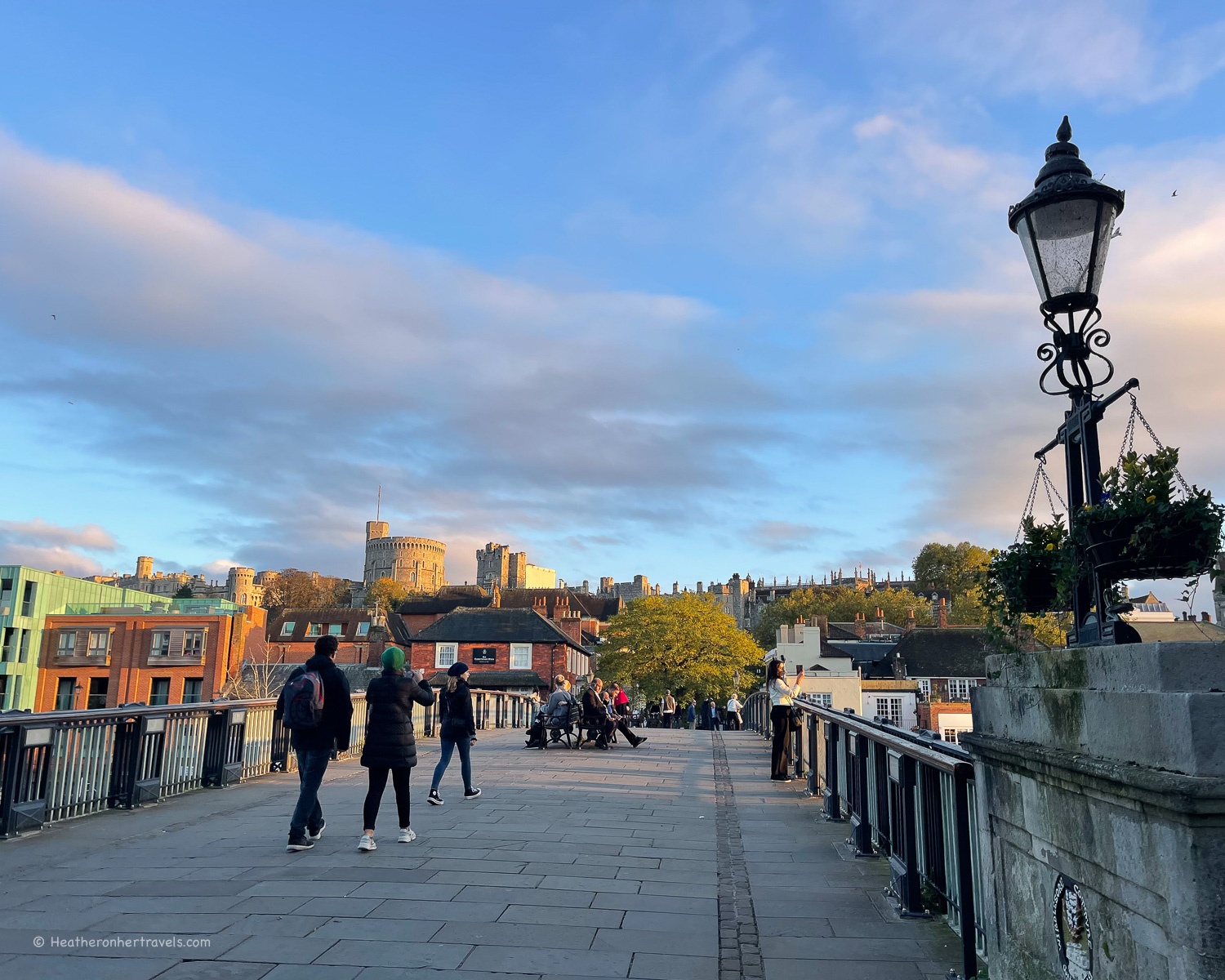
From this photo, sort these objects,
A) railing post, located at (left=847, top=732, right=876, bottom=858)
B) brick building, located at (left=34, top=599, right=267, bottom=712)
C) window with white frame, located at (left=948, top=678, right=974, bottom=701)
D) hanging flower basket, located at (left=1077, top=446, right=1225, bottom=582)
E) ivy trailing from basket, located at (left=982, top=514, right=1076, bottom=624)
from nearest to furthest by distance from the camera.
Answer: hanging flower basket, located at (left=1077, top=446, right=1225, bottom=582) < ivy trailing from basket, located at (left=982, top=514, right=1076, bottom=624) < railing post, located at (left=847, top=732, right=876, bottom=858) < window with white frame, located at (left=948, top=678, right=974, bottom=701) < brick building, located at (left=34, top=599, right=267, bottom=712)

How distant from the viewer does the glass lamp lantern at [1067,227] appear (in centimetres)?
374

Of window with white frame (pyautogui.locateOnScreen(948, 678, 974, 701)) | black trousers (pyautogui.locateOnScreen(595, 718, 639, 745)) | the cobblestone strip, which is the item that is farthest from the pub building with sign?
the cobblestone strip

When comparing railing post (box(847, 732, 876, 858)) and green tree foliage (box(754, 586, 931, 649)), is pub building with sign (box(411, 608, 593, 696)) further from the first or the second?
railing post (box(847, 732, 876, 858))

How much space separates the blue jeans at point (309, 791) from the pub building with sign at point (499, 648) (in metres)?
49.2

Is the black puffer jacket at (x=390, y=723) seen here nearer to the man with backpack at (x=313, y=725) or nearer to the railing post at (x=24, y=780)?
the man with backpack at (x=313, y=725)

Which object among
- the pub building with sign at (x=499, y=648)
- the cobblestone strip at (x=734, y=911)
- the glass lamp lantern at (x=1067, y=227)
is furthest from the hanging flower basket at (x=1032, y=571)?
the pub building with sign at (x=499, y=648)

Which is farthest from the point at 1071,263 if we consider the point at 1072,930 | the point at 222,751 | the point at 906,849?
the point at 222,751

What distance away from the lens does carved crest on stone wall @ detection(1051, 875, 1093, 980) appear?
116 inches

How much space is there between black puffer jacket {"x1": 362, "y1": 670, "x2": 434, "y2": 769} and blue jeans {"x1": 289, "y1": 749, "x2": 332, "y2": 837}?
356mm

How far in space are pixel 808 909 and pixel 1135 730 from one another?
3689 mm

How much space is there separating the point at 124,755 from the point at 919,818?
307 inches

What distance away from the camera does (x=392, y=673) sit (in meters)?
7.70

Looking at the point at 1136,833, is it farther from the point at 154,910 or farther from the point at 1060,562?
the point at 154,910

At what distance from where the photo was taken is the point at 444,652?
59.2 meters
